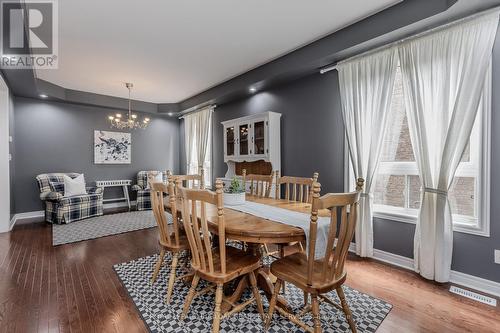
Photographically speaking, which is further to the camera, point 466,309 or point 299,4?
point 299,4

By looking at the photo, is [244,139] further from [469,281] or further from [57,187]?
[57,187]

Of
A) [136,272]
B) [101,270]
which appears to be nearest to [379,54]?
[136,272]

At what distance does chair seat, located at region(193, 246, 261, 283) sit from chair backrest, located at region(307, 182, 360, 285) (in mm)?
438

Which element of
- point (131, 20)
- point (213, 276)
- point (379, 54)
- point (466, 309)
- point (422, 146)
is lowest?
point (466, 309)

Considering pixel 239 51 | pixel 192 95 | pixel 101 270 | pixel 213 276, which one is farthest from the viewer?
pixel 192 95

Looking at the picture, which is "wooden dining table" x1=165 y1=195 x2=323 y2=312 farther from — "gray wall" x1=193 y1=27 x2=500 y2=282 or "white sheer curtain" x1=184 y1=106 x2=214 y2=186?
"white sheer curtain" x1=184 y1=106 x2=214 y2=186

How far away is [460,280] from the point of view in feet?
7.49

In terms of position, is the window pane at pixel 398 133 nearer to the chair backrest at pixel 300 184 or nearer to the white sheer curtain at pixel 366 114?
the white sheer curtain at pixel 366 114

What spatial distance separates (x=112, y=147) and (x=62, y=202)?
1866mm

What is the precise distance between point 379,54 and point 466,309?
2.53 meters

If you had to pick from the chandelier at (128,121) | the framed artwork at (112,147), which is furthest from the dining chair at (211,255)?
the framed artwork at (112,147)

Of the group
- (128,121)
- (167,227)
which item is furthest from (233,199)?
(128,121)

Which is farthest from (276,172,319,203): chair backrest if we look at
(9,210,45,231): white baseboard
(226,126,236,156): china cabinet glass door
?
(9,210,45,231): white baseboard

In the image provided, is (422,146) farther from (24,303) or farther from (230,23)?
(24,303)
